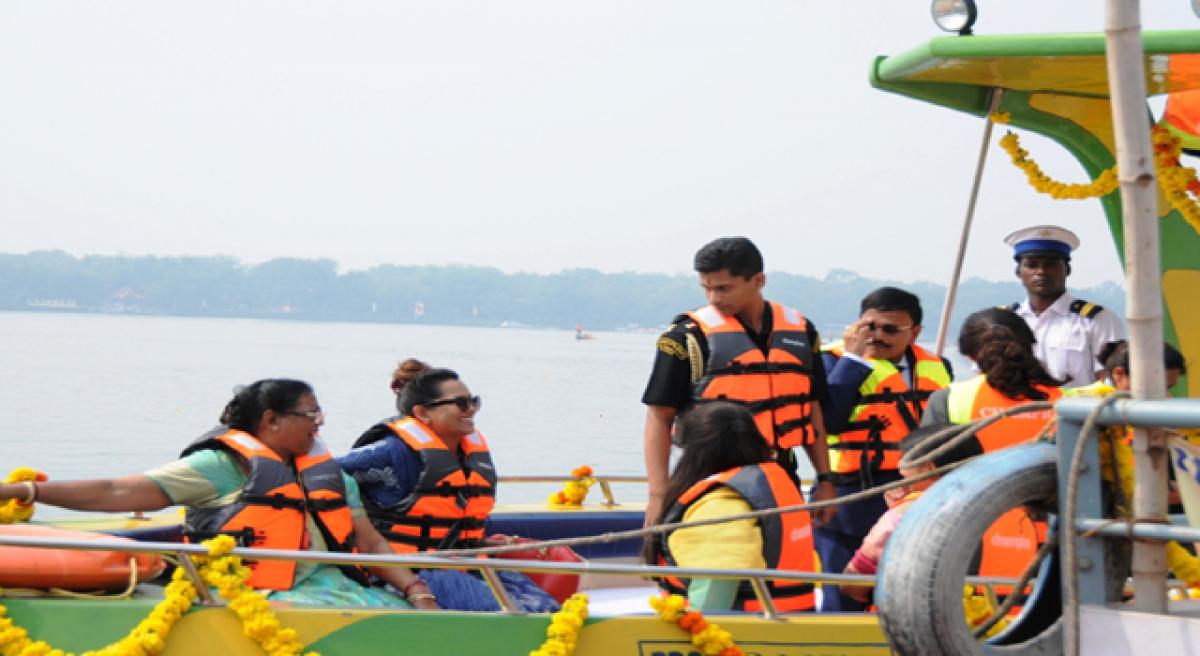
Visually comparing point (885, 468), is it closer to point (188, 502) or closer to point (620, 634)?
point (620, 634)

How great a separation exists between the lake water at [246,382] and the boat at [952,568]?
151 inches

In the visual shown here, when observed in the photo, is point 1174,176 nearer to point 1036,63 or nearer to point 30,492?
point 1036,63

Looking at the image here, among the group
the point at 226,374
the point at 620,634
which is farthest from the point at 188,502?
the point at 226,374

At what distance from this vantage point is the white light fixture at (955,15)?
5.01m

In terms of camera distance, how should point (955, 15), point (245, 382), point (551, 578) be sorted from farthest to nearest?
1. point (245, 382)
2. point (551, 578)
3. point (955, 15)

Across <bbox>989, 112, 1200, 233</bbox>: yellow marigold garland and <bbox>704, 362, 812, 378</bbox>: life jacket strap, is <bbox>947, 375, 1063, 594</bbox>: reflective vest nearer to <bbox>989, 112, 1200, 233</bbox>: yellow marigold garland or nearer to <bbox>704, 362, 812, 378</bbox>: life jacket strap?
<bbox>704, 362, 812, 378</bbox>: life jacket strap

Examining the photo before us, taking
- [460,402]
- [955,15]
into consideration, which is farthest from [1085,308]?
[460,402]

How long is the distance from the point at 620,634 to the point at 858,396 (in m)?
1.52

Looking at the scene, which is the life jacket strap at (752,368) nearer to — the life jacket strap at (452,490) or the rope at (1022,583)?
the life jacket strap at (452,490)

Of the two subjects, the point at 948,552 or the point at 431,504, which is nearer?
the point at 948,552

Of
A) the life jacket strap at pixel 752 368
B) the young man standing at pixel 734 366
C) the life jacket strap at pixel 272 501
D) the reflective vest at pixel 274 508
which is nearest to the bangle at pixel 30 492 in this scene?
the reflective vest at pixel 274 508

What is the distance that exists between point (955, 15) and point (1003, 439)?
1528 mm

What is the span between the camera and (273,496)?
4297 millimetres

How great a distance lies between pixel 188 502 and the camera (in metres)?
4.29
